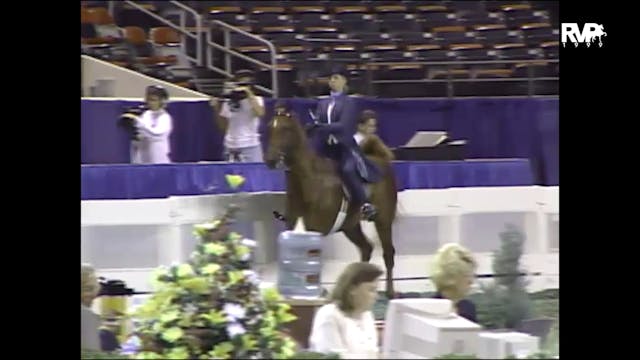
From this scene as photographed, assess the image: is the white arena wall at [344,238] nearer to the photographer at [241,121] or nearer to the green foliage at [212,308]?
the green foliage at [212,308]

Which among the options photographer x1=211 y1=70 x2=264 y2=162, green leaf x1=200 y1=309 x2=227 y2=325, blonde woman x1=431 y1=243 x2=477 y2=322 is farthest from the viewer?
blonde woman x1=431 y1=243 x2=477 y2=322

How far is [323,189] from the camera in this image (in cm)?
791

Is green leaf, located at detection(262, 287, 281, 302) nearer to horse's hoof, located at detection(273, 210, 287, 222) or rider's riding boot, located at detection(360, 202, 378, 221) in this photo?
horse's hoof, located at detection(273, 210, 287, 222)

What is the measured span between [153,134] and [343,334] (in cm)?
127

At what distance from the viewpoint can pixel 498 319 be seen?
7.92 metres

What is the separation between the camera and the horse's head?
308 inches

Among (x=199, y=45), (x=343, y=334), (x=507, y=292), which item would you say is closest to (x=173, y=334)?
(x=343, y=334)

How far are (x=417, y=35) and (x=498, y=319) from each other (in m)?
1.45

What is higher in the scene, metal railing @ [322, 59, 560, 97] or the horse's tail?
metal railing @ [322, 59, 560, 97]

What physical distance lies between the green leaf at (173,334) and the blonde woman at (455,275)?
3.96 ft
